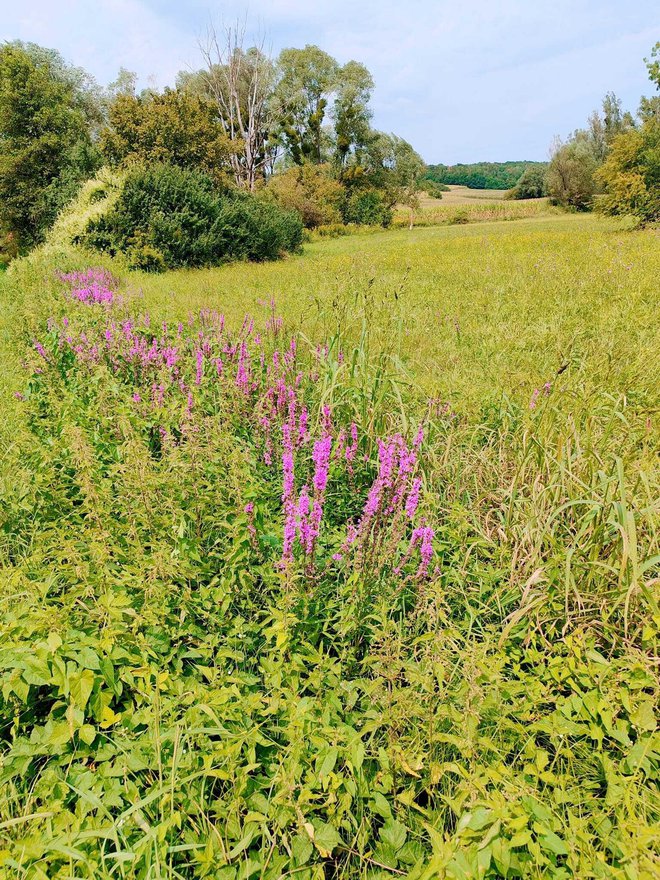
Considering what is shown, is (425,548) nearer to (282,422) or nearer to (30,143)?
(282,422)

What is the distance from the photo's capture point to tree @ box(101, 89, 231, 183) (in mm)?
18375

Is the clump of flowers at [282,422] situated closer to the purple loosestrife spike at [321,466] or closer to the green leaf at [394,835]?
the purple loosestrife spike at [321,466]

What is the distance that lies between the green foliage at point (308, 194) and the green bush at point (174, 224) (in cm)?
1602

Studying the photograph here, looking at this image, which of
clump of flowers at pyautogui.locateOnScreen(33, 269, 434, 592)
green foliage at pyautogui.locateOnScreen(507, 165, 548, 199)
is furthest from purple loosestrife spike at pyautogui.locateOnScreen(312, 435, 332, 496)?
green foliage at pyautogui.locateOnScreen(507, 165, 548, 199)

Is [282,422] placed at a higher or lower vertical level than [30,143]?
lower

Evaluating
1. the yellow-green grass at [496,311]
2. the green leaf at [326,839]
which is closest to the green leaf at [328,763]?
the green leaf at [326,839]

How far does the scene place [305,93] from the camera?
4997cm

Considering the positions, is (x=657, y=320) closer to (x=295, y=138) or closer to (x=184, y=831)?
(x=184, y=831)

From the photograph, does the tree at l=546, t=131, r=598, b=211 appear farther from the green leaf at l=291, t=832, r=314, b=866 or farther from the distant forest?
the green leaf at l=291, t=832, r=314, b=866

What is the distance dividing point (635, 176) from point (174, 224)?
1647 centimetres

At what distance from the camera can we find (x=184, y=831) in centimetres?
145

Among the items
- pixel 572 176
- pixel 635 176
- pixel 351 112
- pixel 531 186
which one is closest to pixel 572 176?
pixel 572 176

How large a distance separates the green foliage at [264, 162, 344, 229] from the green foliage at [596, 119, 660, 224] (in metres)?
19.5

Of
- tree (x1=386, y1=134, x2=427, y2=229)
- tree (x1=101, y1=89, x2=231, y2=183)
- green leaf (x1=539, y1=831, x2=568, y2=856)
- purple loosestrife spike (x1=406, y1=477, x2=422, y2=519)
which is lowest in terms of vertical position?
green leaf (x1=539, y1=831, x2=568, y2=856)
